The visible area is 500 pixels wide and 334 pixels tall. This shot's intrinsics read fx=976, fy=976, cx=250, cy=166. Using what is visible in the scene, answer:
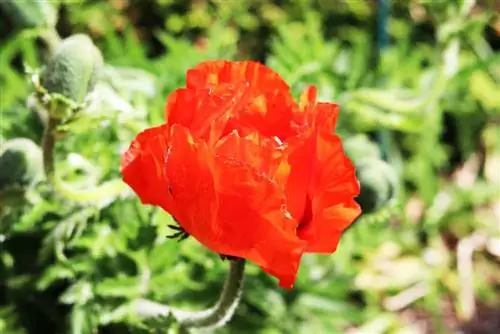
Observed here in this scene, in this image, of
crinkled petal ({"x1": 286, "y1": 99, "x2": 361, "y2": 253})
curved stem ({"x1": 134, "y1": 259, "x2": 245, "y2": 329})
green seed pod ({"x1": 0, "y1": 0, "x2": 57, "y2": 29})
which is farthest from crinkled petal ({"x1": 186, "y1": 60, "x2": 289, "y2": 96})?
green seed pod ({"x1": 0, "y1": 0, "x2": 57, "y2": 29})

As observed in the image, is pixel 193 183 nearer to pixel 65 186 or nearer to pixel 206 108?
pixel 206 108

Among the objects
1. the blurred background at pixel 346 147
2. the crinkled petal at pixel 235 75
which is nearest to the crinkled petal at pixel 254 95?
the crinkled petal at pixel 235 75

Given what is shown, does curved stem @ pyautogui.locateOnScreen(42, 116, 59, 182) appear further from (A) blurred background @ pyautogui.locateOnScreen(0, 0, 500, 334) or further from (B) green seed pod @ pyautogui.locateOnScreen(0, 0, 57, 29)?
(B) green seed pod @ pyautogui.locateOnScreen(0, 0, 57, 29)

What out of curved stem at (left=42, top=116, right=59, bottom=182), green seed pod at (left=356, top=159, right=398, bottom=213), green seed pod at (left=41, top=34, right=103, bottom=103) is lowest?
green seed pod at (left=356, top=159, right=398, bottom=213)

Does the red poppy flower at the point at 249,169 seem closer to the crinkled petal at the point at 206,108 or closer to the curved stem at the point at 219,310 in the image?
the crinkled petal at the point at 206,108

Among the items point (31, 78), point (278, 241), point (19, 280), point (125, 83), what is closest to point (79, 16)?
point (125, 83)

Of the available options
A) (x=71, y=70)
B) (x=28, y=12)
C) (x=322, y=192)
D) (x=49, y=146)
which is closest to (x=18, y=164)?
(x=49, y=146)

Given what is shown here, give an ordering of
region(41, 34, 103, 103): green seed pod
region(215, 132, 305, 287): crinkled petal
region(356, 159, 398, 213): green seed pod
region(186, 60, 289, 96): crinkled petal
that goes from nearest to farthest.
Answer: region(215, 132, 305, 287): crinkled petal → region(186, 60, 289, 96): crinkled petal → region(41, 34, 103, 103): green seed pod → region(356, 159, 398, 213): green seed pod
